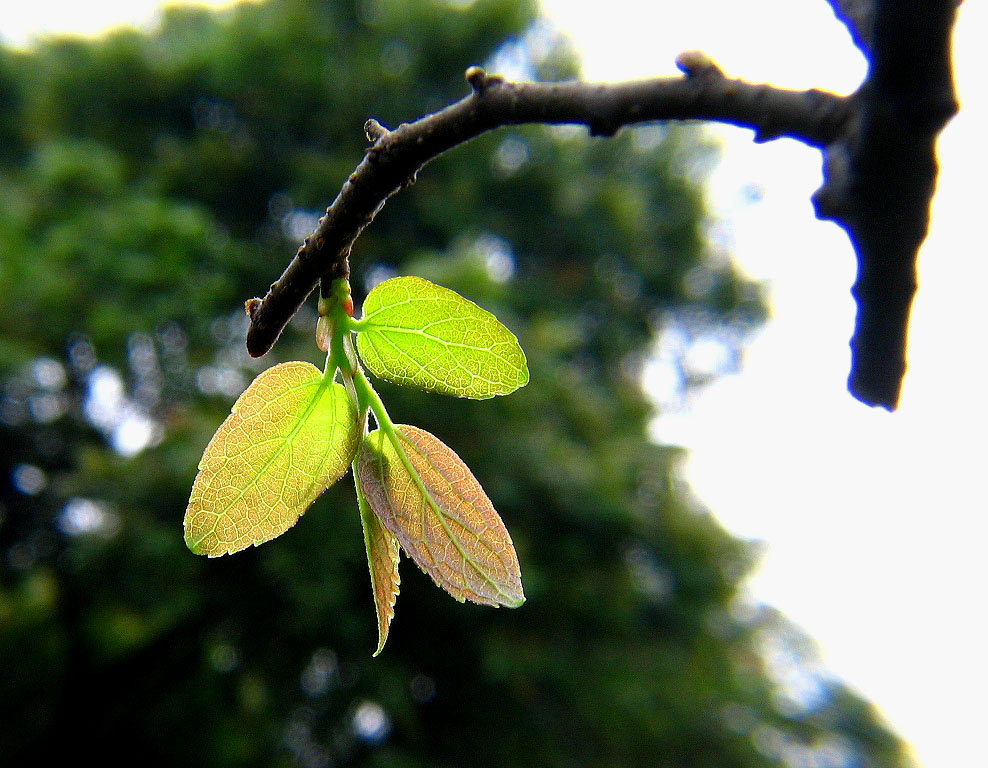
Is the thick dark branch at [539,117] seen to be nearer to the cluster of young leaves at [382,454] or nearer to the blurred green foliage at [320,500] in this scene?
the cluster of young leaves at [382,454]

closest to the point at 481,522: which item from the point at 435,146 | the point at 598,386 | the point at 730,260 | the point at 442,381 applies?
the point at 442,381

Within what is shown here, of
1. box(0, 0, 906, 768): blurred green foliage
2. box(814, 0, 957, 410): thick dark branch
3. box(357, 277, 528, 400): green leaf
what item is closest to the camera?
box(814, 0, 957, 410): thick dark branch

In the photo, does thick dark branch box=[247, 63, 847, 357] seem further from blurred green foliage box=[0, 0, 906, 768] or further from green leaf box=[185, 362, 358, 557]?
blurred green foliage box=[0, 0, 906, 768]

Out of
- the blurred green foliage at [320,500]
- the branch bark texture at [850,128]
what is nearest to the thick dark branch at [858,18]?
the branch bark texture at [850,128]

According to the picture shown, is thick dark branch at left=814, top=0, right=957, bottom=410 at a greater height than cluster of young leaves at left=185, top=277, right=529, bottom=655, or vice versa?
thick dark branch at left=814, top=0, right=957, bottom=410

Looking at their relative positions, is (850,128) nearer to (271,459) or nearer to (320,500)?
(271,459)

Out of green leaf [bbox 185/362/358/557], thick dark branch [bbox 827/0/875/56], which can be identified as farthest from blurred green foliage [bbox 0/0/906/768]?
thick dark branch [bbox 827/0/875/56]

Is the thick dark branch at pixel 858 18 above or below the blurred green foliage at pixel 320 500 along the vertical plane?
below
